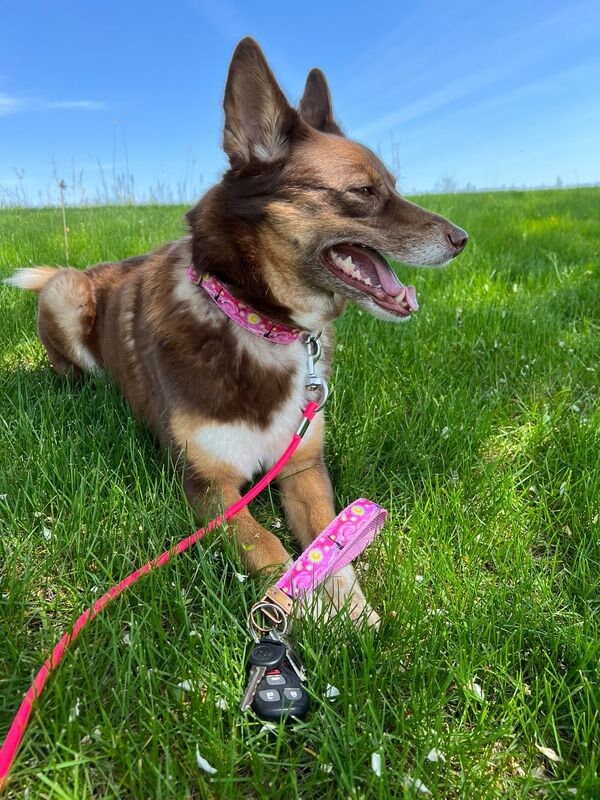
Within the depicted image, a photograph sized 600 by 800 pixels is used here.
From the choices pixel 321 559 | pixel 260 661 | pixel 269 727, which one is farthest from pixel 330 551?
pixel 269 727

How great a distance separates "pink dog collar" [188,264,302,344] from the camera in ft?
7.54

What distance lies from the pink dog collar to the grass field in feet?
2.22

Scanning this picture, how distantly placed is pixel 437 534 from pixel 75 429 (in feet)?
5.43

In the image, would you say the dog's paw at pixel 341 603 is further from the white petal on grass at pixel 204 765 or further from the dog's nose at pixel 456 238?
the dog's nose at pixel 456 238

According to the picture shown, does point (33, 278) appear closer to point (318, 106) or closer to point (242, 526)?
point (318, 106)

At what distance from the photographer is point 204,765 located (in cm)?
130

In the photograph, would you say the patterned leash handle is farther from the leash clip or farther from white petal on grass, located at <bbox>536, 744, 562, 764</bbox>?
white petal on grass, located at <bbox>536, 744, 562, 764</bbox>

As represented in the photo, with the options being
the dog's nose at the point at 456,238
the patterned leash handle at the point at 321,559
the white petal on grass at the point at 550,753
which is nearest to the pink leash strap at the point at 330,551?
the patterned leash handle at the point at 321,559

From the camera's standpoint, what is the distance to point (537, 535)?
2268 mm

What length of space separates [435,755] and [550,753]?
32 centimetres

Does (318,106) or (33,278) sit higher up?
(318,106)

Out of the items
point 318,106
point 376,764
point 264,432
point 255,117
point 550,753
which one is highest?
point 318,106

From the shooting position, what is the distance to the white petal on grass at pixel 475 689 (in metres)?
Result: 1.53

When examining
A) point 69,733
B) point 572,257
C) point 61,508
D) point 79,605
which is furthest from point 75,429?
point 572,257
